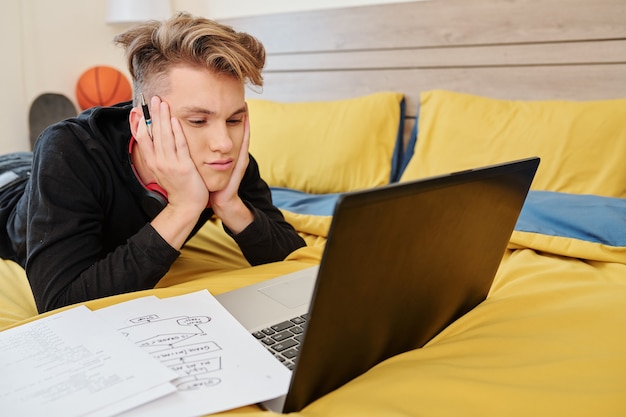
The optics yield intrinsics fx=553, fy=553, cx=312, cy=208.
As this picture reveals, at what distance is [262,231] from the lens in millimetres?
1188

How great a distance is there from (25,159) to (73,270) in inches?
32.4

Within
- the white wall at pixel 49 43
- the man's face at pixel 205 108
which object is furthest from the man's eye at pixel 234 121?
the white wall at pixel 49 43

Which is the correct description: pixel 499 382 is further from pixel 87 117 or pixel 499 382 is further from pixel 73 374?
pixel 87 117

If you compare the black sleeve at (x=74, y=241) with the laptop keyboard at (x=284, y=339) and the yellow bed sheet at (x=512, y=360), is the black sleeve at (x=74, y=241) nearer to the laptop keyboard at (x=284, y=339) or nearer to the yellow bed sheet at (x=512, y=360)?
the yellow bed sheet at (x=512, y=360)

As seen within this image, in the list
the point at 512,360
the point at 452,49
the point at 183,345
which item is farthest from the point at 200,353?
the point at 452,49

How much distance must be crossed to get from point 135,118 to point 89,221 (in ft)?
0.72

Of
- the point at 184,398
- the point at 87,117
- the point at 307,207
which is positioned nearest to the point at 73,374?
the point at 184,398

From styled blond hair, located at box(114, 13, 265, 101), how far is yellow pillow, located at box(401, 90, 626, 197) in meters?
0.77

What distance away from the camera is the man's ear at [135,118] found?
1064mm

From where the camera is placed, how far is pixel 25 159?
63.3 inches

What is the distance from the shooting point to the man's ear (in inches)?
41.9

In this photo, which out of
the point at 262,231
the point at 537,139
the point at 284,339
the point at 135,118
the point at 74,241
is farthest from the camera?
the point at 537,139

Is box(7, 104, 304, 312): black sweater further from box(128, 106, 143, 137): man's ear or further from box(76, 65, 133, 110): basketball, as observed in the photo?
box(76, 65, 133, 110): basketball

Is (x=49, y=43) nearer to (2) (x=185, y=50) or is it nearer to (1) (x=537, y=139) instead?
(2) (x=185, y=50)
